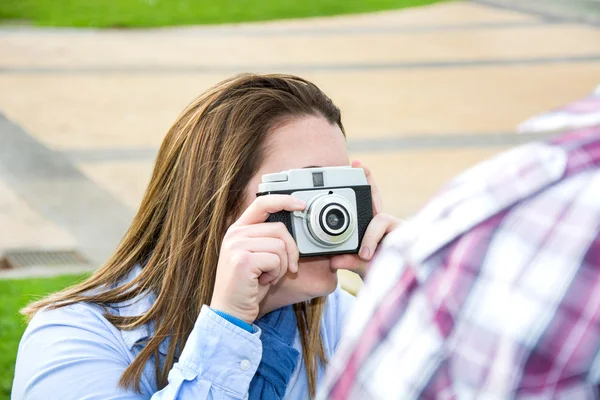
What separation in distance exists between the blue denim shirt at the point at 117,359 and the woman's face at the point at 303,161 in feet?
0.49

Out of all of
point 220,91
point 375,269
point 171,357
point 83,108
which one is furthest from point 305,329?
point 83,108

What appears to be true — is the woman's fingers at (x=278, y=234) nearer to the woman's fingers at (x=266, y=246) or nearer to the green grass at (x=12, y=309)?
the woman's fingers at (x=266, y=246)

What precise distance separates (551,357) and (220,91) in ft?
4.21

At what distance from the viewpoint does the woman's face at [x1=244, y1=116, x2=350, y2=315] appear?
5.59 feet

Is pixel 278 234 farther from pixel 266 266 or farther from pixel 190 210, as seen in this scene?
pixel 190 210

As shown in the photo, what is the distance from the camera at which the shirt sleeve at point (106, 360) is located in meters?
1.51

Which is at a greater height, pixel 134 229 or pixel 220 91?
pixel 220 91

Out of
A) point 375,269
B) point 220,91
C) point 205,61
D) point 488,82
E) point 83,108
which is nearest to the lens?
point 375,269

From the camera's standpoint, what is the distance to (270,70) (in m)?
9.13

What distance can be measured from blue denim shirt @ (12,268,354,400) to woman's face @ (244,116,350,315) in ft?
0.49

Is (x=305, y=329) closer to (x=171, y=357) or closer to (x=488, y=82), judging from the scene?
(x=171, y=357)

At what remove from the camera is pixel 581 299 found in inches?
25.2

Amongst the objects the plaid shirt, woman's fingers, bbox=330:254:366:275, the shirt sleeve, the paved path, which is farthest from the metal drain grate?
the plaid shirt

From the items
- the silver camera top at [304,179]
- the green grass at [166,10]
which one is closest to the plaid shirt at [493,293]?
the silver camera top at [304,179]
